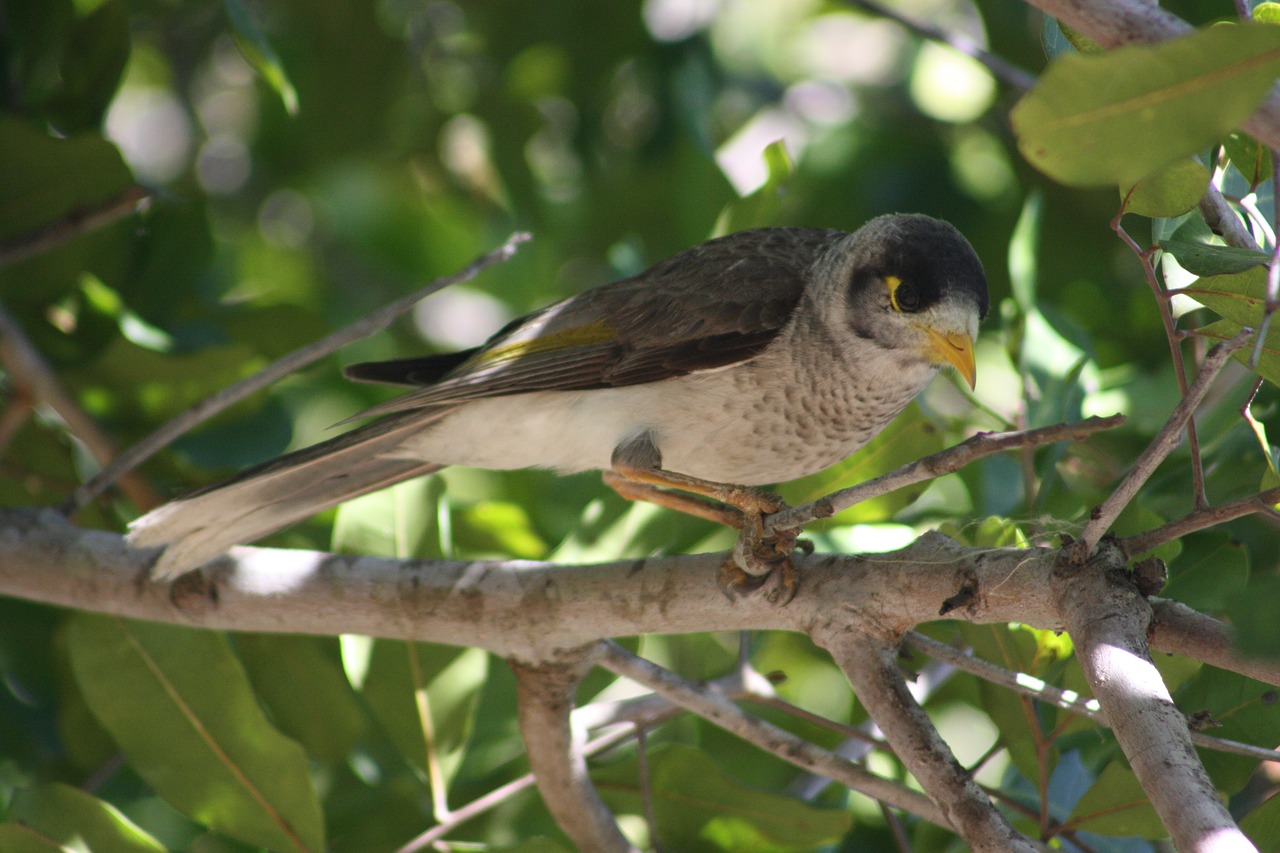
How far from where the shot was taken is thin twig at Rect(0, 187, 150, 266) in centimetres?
334

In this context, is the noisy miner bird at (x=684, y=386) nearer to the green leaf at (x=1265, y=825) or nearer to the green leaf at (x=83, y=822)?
the green leaf at (x=83, y=822)

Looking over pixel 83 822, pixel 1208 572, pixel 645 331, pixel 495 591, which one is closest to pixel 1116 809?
pixel 1208 572

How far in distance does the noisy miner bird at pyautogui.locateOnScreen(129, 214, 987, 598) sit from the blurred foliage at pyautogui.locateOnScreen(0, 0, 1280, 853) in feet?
0.60

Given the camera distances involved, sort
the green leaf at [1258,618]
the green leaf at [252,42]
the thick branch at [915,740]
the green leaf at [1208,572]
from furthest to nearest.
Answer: the green leaf at [252,42]
the green leaf at [1208,572]
the thick branch at [915,740]
the green leaf at [1258,618]

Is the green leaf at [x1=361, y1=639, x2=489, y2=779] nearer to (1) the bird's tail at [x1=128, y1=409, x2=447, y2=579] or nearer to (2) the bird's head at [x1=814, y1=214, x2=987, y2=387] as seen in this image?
(1) the bird's tail at [x1=128, y1=409, x2=447, y2=579]

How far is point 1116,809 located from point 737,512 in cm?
113

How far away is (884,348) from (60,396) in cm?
236

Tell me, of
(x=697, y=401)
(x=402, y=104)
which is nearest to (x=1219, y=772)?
(x=697, y=401)

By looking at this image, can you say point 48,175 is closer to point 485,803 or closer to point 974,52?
point 485,803

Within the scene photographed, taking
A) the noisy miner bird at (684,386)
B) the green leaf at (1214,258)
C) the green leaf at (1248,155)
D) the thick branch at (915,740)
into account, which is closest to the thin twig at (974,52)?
the noisy miner bird at (684,386)

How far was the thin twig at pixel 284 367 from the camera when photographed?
8.70 feet

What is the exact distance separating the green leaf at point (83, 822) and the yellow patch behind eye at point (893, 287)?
227 centimetres

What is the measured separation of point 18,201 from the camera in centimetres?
341

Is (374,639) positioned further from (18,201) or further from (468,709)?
(18,201)
